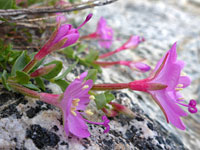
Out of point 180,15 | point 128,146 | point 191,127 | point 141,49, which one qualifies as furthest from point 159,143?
point 180,15

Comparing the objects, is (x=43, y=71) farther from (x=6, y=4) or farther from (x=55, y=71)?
(x=6, y=4)

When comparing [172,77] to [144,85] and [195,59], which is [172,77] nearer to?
[144,85]

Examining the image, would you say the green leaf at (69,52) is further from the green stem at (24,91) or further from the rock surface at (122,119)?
the green stem at (24,91)

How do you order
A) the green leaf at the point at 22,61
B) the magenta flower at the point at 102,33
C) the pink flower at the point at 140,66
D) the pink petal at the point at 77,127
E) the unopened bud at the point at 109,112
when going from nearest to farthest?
1. the pink petal at the point at 77,127
2. the green leaf at the point at 22,61
3. the unopened bud at the point at 109,112
4. the pink flower at the point at 140,66
5. the magenta flower at the point at 102,33

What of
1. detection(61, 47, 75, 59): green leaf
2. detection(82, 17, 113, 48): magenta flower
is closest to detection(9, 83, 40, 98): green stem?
detection(61, 47, 75, 59): green leaf

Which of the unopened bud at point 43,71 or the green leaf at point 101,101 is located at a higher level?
the unopened bud at point 43,71

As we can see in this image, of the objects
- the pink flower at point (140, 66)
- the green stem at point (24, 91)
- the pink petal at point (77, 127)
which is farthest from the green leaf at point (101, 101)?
the pink flower at point (140, 66)

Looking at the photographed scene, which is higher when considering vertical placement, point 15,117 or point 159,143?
point 15,117

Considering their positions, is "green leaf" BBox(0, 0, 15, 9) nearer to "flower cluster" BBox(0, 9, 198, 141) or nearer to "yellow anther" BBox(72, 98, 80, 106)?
"flower cluster" BBox(0, 9, 198, 141)
